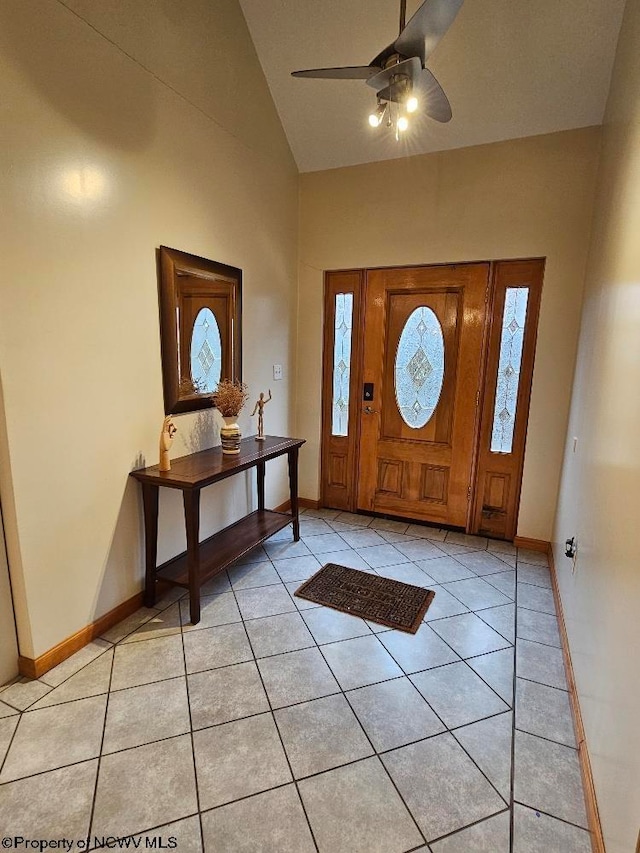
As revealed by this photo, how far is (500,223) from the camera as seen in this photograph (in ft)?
9.74

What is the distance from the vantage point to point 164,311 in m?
2.28

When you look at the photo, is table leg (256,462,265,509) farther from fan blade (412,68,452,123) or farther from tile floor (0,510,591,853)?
fan blade (412,68,452,123)

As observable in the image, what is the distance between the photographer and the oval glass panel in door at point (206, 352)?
2523mm

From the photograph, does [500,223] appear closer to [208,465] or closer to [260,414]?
[260,414]

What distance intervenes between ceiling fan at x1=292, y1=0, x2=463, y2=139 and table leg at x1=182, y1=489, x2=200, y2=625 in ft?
6.31

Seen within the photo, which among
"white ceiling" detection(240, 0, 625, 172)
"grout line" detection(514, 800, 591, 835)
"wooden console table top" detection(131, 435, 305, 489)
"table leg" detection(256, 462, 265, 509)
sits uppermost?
"white ceiling" detection(240, 0, 625, 172)

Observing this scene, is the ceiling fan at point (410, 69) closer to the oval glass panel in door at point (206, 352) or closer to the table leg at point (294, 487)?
the oval glass panel in door at point (206, 352)

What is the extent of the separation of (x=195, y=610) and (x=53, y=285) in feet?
5.40

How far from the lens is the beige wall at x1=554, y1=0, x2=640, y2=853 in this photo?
1.16 metres

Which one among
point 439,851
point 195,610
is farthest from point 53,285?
point 439,851

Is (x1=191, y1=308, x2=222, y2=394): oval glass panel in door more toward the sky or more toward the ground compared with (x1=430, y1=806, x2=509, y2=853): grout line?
more toward the sky

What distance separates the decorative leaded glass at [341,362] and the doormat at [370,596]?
134 centimetres

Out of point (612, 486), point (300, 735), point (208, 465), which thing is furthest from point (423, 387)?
point (300, 735)

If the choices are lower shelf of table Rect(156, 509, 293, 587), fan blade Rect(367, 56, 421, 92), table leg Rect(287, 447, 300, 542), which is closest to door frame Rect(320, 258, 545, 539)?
table leg Rect(287, 447, 300, 542)
